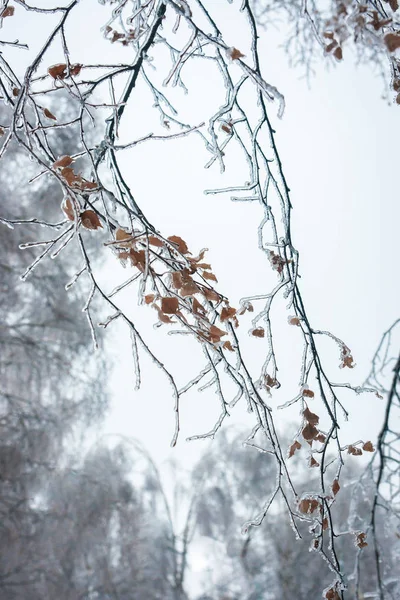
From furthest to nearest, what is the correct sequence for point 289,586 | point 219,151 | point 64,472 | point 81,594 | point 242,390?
point 289,586, point 81,594, point 64,472, point 219,151, point 242,390

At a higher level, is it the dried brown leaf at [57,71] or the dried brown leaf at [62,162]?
the dried brown leaf at [57,71]

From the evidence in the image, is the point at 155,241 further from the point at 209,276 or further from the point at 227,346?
the point at 227,346

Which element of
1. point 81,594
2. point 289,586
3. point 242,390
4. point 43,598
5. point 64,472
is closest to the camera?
point 242,390

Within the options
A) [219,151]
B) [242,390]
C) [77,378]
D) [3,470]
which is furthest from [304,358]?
[77,378]

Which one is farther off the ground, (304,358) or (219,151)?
(219,151)

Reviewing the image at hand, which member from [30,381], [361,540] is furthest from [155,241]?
[30,381]

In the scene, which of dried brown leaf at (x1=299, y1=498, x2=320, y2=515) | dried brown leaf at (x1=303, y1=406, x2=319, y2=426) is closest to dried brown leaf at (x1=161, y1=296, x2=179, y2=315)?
dried brown leaf at (x1=303, y1=406, x2=319, y2=426)

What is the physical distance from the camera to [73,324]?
5.84 meters

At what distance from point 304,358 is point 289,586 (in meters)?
8.35

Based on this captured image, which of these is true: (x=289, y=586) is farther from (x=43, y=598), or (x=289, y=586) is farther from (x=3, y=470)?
(x=3, y=470)

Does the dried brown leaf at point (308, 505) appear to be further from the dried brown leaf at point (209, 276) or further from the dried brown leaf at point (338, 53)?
the dried brown leaf at point (338, 53)

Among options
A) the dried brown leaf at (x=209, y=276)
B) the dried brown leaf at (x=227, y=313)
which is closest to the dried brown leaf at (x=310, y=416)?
the dried brown leaf at (x=227, y=313)

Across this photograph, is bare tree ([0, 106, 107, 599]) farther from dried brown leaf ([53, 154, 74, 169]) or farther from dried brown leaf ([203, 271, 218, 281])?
dried brown leaf ([203, 271, 218, 281])

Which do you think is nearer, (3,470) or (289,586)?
(3,470)
